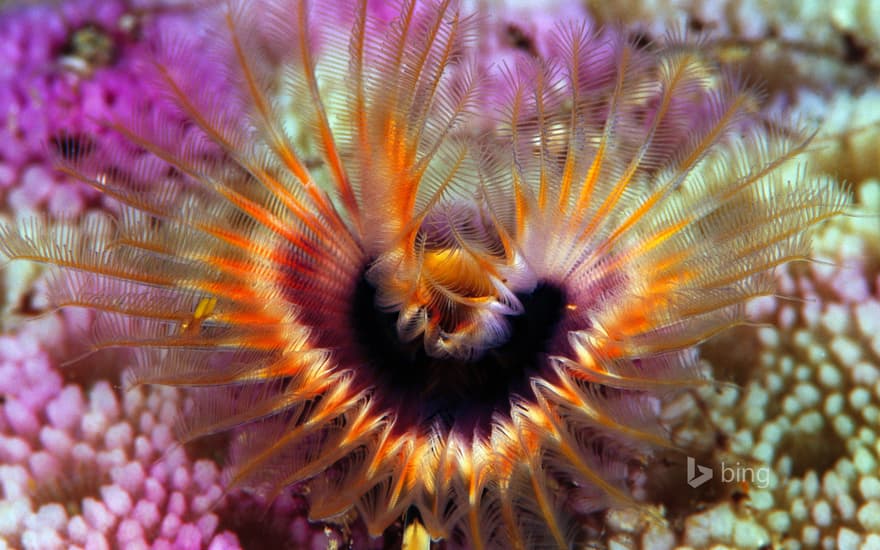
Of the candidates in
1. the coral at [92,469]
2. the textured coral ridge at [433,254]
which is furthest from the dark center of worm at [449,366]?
the coral at [92,469]

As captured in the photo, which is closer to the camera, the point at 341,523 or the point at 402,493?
the point at 402,493

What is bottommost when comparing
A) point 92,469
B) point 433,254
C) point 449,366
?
point 92,469

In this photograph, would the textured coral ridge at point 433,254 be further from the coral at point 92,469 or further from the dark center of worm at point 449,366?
the coral at point 92,469

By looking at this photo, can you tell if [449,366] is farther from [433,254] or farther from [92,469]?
[92,469]

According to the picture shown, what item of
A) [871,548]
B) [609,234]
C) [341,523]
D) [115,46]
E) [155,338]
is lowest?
[341,523]

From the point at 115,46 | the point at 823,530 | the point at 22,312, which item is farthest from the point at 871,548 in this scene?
the point at 115,46

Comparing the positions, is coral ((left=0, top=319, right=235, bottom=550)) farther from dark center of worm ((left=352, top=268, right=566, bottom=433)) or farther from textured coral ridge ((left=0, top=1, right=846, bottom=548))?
dark center of worm ((left=352, top=268, right=566, bottom=433))

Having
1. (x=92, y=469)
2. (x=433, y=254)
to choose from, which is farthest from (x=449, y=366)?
(x=92, y=469)

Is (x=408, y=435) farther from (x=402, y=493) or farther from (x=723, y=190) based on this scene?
(x=723, y=190)
